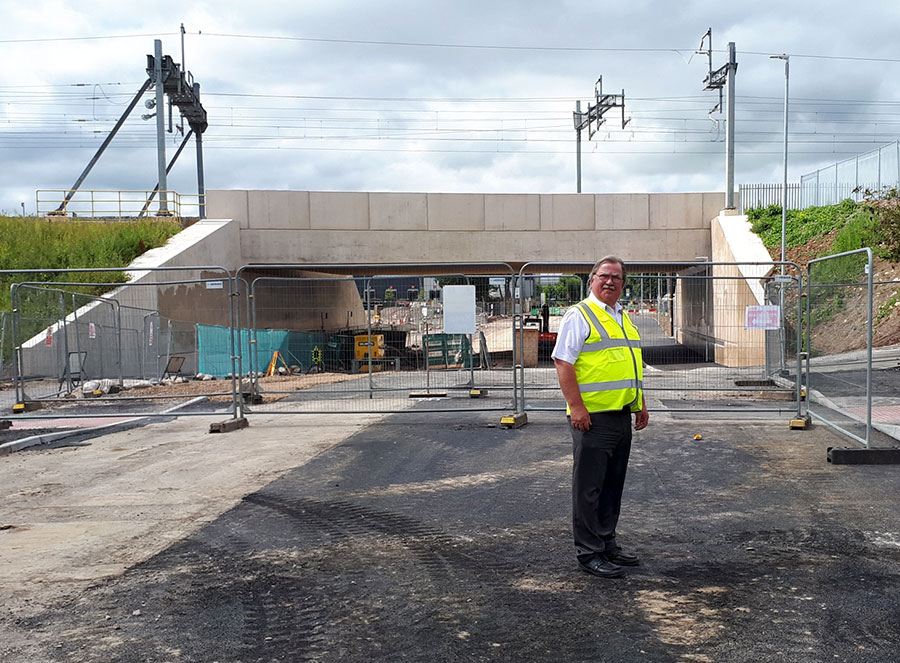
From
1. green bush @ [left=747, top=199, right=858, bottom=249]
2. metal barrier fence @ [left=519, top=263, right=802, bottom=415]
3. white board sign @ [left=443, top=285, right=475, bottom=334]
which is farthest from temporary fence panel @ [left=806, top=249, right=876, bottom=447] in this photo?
green bush @ [left=747, top=199, right=858, bottom=249]

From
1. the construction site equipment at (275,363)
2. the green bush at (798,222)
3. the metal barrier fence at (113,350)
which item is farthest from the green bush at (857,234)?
the metal barrier fence at (113,350)

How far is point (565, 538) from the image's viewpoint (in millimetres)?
5488

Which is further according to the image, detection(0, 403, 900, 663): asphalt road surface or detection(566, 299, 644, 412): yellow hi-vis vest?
detection(566, 299, 644, 412): yellow hi-vis vest

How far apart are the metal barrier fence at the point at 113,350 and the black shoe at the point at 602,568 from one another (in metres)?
7.89

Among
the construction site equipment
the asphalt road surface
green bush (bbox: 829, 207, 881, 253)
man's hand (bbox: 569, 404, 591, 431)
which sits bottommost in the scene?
the asphalt road surface

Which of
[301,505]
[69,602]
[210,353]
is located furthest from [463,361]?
[69,602]

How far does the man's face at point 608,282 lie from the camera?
4.91 metres

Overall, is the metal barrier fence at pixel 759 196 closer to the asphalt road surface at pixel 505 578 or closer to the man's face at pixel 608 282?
the asphalt road surface at pixel 505 578

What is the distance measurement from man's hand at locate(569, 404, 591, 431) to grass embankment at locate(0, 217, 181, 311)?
19.3m

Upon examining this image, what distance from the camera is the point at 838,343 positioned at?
1095 cm

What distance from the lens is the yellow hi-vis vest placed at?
473 centimetres

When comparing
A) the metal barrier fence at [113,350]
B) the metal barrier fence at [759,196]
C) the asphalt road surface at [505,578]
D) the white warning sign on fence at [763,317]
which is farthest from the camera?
the metal barrier fence at [759,196]

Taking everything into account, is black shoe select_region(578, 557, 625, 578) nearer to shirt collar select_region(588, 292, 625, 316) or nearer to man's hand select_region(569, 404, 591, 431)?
man's hand select_region(569, 404, 591, 431)

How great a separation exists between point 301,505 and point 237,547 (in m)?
1.19
